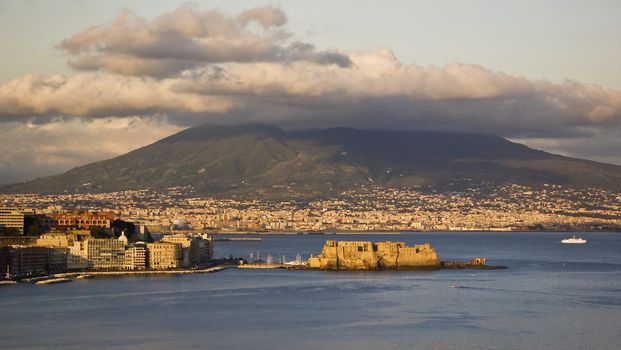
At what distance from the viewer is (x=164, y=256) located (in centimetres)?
11556

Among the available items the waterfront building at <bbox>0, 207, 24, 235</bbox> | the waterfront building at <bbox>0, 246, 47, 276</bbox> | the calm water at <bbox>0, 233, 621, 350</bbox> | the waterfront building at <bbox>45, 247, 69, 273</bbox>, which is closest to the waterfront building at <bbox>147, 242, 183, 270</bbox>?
the calm water at <bbox>0, 233, 621, 350</bbox>

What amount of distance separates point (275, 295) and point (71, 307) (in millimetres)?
15190

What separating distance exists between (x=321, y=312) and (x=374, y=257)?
3752 centimetres

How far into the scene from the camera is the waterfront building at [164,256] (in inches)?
4515

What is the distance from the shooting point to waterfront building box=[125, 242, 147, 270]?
113125mm

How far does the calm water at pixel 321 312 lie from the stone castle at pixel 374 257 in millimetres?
3711

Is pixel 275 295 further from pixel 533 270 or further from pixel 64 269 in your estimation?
pixel 533 270

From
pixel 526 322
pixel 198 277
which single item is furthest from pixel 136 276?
pixel 526 322

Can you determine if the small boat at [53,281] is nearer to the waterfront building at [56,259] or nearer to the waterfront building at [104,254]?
the waterfront building at [56,259]

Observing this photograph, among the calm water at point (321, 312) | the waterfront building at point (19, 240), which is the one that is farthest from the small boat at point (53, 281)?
the waterfront building at point (19, 240)

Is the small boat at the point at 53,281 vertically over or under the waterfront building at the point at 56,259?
under

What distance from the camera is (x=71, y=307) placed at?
78312 millimetres

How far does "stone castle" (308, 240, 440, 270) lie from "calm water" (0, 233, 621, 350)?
371 cm

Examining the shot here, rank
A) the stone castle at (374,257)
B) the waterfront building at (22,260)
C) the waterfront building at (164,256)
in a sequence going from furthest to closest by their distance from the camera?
the waterfront building at (164,256), the stone castle at (374,257), the waterfront building at (22,260)
